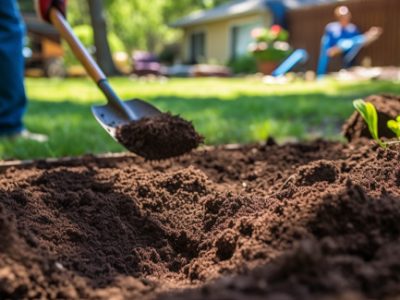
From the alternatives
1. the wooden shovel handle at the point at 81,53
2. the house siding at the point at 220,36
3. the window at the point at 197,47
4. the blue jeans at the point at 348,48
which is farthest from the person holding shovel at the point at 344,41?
the window at the point at 197,47

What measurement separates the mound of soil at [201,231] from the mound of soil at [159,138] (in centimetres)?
11

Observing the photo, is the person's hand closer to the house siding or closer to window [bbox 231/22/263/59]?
the house siding

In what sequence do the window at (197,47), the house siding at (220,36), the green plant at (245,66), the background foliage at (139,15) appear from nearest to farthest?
the green plant at (245,66), the house siding at (220,36), the window at (197,47), the background foliage at (139,15)

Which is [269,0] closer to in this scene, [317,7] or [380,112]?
[317,7]

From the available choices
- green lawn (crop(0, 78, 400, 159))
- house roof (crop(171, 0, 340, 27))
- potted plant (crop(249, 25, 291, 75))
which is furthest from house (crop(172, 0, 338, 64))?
green lawn (crop(0, 78, 400, 159))

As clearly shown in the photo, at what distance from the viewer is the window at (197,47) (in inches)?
1166

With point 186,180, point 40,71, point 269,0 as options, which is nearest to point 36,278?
point 186,180

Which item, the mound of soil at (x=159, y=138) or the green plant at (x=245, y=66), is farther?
the green plant at (x=245, y=66)

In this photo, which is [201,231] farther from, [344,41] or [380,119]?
[344,41]

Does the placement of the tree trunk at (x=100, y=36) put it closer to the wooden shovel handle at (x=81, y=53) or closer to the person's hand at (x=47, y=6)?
the person's hand at (x=47, y=6)

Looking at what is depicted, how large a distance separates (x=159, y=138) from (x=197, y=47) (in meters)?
28.2

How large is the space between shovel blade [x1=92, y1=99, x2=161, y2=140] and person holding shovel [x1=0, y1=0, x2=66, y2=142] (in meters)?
0.86

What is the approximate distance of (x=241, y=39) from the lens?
2472 cm

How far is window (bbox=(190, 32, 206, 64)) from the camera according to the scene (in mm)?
29609
